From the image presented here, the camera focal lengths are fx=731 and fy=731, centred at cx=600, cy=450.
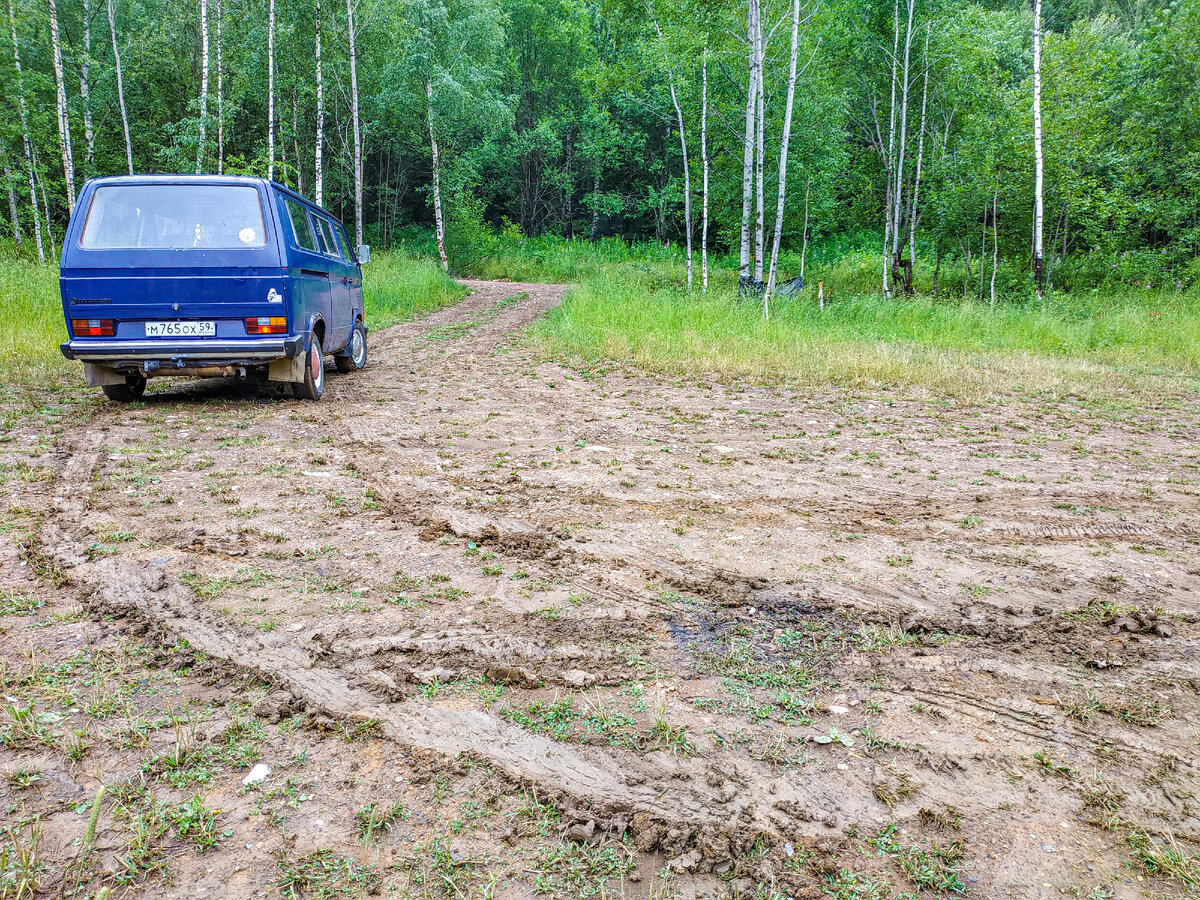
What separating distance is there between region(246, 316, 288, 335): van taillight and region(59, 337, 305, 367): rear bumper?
7cm

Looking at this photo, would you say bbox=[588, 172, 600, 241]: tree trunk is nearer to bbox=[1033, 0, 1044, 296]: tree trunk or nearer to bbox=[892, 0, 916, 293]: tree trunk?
bbox=[892, 0, 916, 293]: tree trunk

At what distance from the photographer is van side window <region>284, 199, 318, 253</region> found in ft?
24.5

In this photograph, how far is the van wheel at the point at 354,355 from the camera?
31.7 feet

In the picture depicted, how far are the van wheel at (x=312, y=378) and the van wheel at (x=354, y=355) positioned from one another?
5.50ft

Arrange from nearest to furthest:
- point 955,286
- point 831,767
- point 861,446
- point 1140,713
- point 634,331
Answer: point 831,767, point 1140,713, point 861,446, point 634,331, point 955,286

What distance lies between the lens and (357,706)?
2.46 meters

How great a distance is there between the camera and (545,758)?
7.27ft

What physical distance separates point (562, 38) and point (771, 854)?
41.7 metres

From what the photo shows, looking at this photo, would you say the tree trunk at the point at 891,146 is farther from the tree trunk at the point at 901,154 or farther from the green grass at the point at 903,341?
the green grass at the point at 903,341

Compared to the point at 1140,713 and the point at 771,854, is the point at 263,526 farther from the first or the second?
the point at 1140,713

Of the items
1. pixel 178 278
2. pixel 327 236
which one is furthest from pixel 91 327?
A: pixel 327 236

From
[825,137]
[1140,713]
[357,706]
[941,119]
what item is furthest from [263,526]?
[941,119]

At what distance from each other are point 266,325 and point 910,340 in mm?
10342

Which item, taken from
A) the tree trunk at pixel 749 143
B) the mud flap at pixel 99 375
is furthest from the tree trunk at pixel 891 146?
the mud flap at pixel 99 375
